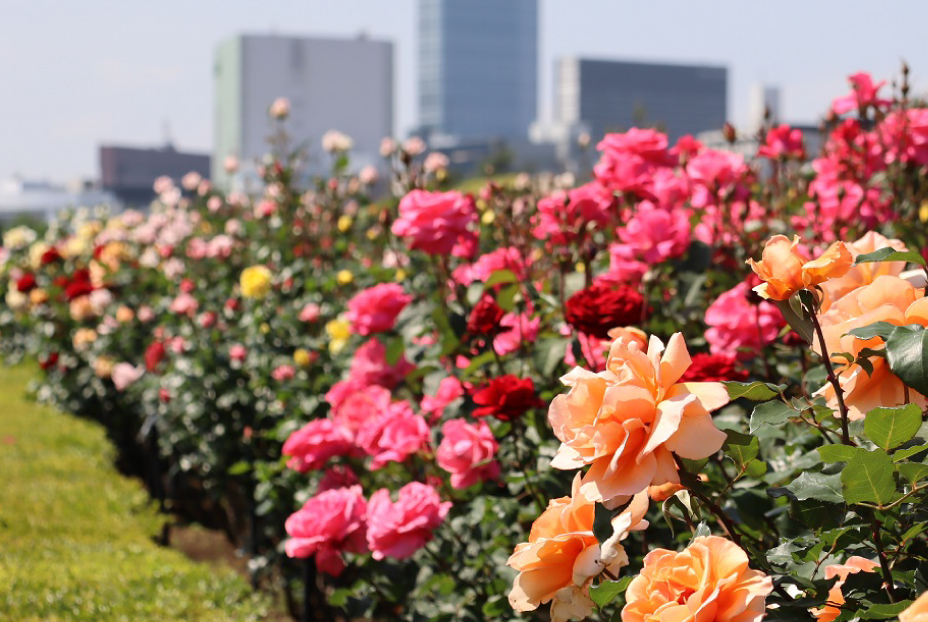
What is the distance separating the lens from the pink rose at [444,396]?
1837 millimetres

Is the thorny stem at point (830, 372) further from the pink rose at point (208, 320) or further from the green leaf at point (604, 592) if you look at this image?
the pink rose at point (208, 320)

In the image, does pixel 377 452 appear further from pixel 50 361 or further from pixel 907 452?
pixel 50 361

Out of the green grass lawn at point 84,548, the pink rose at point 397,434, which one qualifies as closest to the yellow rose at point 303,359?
the green grass lawn at point 84,548

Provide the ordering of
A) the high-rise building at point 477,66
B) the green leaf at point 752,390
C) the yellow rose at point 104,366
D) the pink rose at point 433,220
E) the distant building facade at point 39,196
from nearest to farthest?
the green leaf at point 752,390
the pink rose at point 433,220
the yellow rose at point 104,366
the distant building facade at point 39,196
the high-rise building at point 477,66

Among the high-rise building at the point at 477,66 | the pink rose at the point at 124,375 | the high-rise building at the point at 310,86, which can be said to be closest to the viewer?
the pink rose at the point at 124,375

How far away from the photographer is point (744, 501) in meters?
1.38

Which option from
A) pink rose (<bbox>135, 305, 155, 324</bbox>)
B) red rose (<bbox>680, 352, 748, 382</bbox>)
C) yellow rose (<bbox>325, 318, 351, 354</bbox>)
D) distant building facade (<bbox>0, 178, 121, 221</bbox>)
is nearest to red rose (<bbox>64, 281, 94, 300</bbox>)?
pink rose (<bbox>135, 305, 155, 324</bbox>)

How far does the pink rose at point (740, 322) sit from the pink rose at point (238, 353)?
206 cm

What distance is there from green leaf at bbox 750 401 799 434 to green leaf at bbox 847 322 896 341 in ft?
0.32

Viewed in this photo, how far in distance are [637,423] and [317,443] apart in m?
1.27

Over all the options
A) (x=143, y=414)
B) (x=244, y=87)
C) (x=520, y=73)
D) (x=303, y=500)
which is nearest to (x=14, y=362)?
(x=143, y=414)

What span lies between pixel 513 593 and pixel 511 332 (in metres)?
0.94

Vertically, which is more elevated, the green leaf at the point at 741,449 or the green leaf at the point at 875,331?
the green leaf at the point at 875,331

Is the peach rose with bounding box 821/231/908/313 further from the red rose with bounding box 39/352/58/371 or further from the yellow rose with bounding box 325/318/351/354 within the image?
the red rose with bounding box 39/352/58/371
